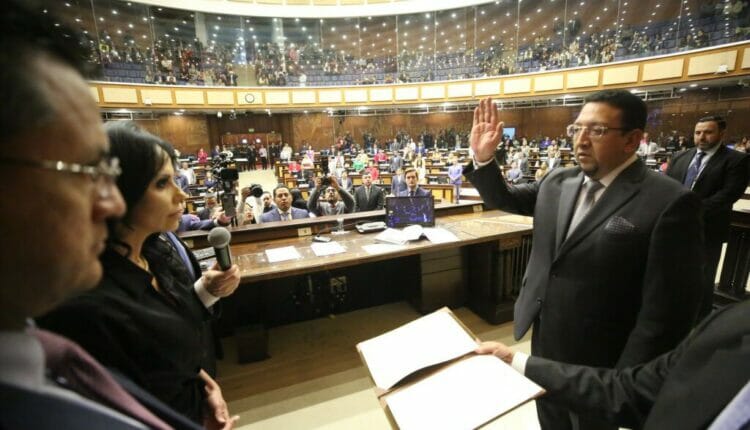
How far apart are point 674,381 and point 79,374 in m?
1.18

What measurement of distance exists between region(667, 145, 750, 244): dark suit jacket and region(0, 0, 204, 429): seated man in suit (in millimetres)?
4326

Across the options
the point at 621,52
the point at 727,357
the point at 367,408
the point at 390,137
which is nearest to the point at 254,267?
the point at 367,408

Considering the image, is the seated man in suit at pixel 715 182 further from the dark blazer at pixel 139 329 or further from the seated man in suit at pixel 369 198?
the dark blazer at pixel 139 329

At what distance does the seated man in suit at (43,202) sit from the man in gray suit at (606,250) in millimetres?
1501

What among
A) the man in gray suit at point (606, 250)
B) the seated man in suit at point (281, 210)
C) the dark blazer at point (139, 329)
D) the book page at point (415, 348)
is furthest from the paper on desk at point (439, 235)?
the dark blazer at point (139, 329)

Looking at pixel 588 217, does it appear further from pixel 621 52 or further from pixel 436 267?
pixel 621 52

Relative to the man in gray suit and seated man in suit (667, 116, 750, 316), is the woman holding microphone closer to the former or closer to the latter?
the man in gray suit

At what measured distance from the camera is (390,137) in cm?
1927

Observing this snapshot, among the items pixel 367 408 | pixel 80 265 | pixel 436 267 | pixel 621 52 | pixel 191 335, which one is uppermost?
pixel 621 52

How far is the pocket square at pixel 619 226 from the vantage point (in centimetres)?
132

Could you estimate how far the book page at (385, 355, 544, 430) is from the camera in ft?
2.89

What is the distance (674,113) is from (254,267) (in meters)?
15.0

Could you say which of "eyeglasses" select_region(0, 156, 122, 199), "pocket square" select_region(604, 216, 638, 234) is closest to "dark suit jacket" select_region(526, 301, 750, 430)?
"pocket square" select_region(604, 216, 638, 234)

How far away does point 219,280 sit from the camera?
1.44 metres
